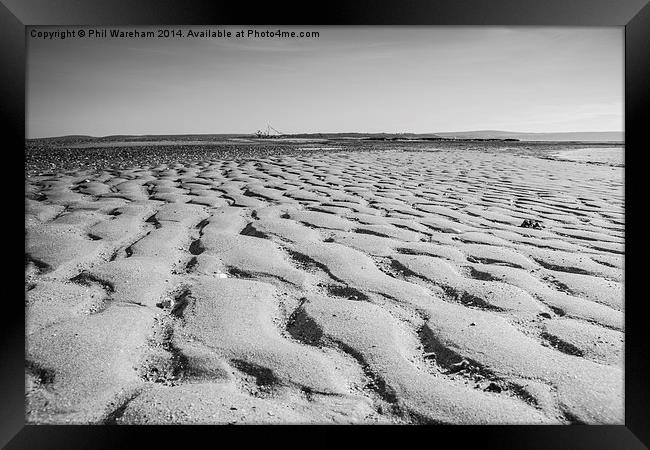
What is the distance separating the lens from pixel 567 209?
9.82 feet

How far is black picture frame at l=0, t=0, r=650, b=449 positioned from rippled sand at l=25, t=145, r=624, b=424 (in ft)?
0.12

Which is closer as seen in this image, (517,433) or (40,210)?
(517,433)

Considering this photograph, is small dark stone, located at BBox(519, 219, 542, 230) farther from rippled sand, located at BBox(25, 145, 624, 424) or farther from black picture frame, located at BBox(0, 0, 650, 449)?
black picture frame, located at BBox(0, 0, 650, 449)

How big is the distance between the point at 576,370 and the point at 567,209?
208 centimetres

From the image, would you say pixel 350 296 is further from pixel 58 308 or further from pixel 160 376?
pixel 58 308

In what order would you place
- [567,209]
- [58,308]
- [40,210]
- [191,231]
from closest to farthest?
[58,308] → [191,231] → [40,210] → [567,209]

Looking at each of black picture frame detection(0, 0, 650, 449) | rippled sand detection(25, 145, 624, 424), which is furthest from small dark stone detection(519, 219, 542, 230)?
black picture frame detection(0, 0, 650, 449)
